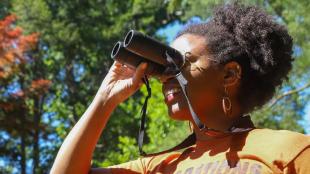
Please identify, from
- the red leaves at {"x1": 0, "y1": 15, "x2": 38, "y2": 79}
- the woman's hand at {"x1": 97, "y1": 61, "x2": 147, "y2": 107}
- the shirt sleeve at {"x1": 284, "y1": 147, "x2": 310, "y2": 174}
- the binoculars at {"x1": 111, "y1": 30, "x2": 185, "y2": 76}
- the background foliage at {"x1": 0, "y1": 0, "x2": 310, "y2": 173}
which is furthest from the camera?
the background foliage at {"x1": 0, "y1": 0, "x2": 310, "y2": 173}

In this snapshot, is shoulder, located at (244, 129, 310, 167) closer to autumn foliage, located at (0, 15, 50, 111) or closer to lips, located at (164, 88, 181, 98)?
lips, located at (164, 88, 181, 98)

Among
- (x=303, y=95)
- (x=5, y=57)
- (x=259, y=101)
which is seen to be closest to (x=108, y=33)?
(x=5, y=57)

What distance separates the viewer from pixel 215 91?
6.44ft

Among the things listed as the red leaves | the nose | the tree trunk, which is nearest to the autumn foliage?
the red leaves

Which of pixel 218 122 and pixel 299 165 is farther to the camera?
pixel 218 122

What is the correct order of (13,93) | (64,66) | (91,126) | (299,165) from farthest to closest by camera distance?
(64,66), (13,93), (91,126), (299,165)

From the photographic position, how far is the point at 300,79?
6000 mm

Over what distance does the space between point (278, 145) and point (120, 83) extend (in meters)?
0.63

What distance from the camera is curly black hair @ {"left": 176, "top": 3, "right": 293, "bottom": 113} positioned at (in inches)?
78.7

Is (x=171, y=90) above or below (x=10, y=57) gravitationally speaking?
below

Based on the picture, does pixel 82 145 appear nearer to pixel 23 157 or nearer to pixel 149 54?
pixel 149 54

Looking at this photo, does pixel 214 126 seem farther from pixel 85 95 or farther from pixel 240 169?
pixel 85 95

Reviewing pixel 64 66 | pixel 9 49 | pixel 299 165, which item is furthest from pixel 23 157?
pixel 299 165

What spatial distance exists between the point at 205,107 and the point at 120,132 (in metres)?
13.0
